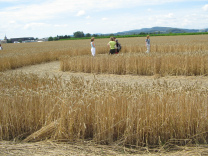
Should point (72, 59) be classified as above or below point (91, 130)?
above

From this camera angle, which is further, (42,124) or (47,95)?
(47,95)

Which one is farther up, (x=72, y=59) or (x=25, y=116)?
(x=72, y=59)

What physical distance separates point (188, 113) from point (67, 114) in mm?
2097

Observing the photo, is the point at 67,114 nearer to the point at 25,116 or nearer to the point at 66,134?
the point at 66,134

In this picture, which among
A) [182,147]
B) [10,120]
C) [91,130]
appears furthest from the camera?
[10,120]

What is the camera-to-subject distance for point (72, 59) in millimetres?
13766

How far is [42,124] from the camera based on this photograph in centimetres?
404

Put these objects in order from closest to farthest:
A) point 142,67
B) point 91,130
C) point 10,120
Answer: point 91,130
point 10,120
point 142,67

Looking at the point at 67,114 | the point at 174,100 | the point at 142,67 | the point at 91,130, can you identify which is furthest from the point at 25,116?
the point at 142,67

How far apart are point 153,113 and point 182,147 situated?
0.70 m

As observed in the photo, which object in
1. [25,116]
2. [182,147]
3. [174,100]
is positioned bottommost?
[182,147]

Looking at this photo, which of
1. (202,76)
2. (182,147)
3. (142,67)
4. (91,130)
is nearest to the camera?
(182,147)

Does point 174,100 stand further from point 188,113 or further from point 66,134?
point 66,134

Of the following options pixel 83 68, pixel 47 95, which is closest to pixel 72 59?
pixel 83 68
